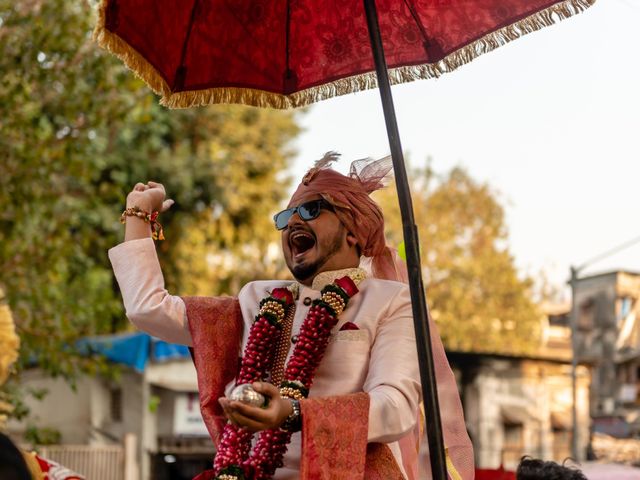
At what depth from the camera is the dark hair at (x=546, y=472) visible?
14.1ft

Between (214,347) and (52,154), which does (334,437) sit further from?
(52,154)

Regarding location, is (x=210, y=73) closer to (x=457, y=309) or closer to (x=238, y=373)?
(x=238, y=373)

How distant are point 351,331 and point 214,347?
0.50 metres

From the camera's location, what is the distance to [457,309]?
3203 centimetres

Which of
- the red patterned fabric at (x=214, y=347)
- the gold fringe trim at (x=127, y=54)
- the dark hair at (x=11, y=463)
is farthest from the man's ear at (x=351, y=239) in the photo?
the dark hair at (x=11, y=463)

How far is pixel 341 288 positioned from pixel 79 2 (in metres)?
8.27

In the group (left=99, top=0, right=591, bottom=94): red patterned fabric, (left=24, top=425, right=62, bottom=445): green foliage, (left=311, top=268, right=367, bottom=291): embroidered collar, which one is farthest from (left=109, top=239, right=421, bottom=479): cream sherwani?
(left=24, top=425, right=62, bottom=445): green foliage

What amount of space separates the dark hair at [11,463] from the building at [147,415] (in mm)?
15785

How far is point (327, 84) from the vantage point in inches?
167

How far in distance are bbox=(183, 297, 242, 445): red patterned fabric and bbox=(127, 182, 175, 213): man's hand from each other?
351mm

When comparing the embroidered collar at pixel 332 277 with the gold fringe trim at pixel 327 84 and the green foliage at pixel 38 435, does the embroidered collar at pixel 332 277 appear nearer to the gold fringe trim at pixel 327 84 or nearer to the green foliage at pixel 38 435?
the gold fringe trim at pixel 327 84

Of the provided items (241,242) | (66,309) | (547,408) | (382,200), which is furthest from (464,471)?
(382,200)

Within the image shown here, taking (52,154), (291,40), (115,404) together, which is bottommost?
(115,404)

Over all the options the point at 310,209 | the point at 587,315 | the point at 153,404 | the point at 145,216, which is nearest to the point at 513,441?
the point at 587,315
